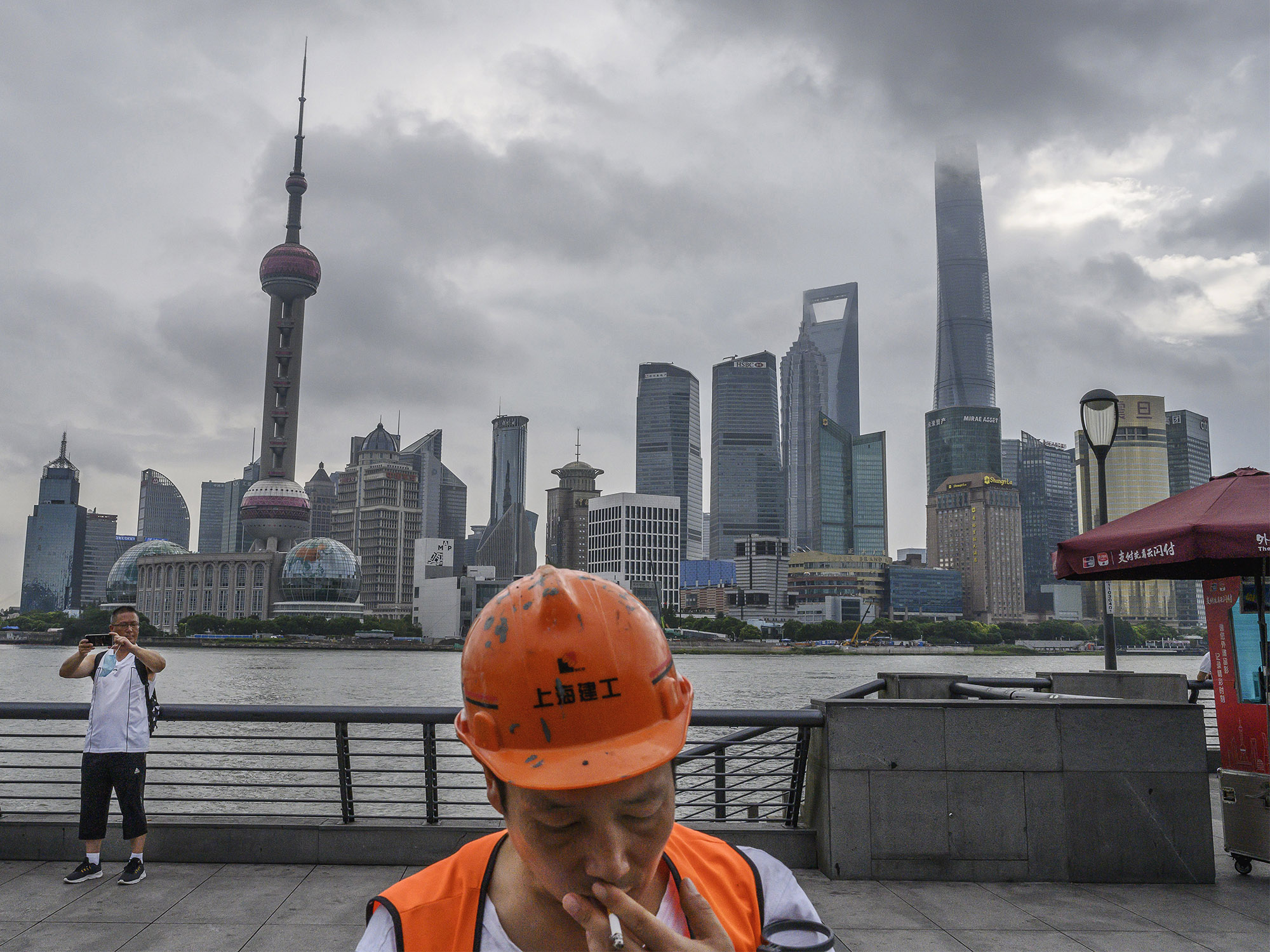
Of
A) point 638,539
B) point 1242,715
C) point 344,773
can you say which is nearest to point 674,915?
point 344,773

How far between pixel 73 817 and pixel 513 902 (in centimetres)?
758

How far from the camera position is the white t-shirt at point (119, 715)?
6957 mm

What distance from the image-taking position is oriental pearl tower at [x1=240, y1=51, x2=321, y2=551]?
142875 millimetres

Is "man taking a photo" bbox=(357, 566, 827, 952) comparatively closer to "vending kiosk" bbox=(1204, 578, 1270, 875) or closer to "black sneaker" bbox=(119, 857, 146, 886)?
"black sneaker" bbox=(119, 857, 146, 886)

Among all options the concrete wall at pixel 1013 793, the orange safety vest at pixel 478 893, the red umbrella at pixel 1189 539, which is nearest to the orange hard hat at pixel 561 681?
the orange safety vest at pixel 478 893

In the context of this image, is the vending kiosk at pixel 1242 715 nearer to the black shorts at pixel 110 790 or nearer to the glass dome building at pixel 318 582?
the black shorts at pixel 110 790

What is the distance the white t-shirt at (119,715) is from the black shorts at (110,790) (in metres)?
0.07

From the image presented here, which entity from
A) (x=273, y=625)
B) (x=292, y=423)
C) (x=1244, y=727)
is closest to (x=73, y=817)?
→ (x=1244, y=727)

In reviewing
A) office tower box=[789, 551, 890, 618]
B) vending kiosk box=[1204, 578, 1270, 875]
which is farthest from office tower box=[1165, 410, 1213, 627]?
vending kiosk box=[1204, 578, 1270, 875]

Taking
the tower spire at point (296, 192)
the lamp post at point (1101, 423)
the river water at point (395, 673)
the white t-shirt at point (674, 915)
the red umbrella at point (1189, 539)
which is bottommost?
the river water at point (395, 673)

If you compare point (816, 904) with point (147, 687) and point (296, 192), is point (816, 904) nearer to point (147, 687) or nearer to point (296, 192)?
point (147, 687)

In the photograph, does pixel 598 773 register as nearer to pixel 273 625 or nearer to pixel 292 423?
pixel 273 625

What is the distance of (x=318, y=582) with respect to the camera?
134125mm

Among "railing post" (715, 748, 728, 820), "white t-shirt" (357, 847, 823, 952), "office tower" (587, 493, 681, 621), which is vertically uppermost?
"office tower" (587, 493, 681, 621)
